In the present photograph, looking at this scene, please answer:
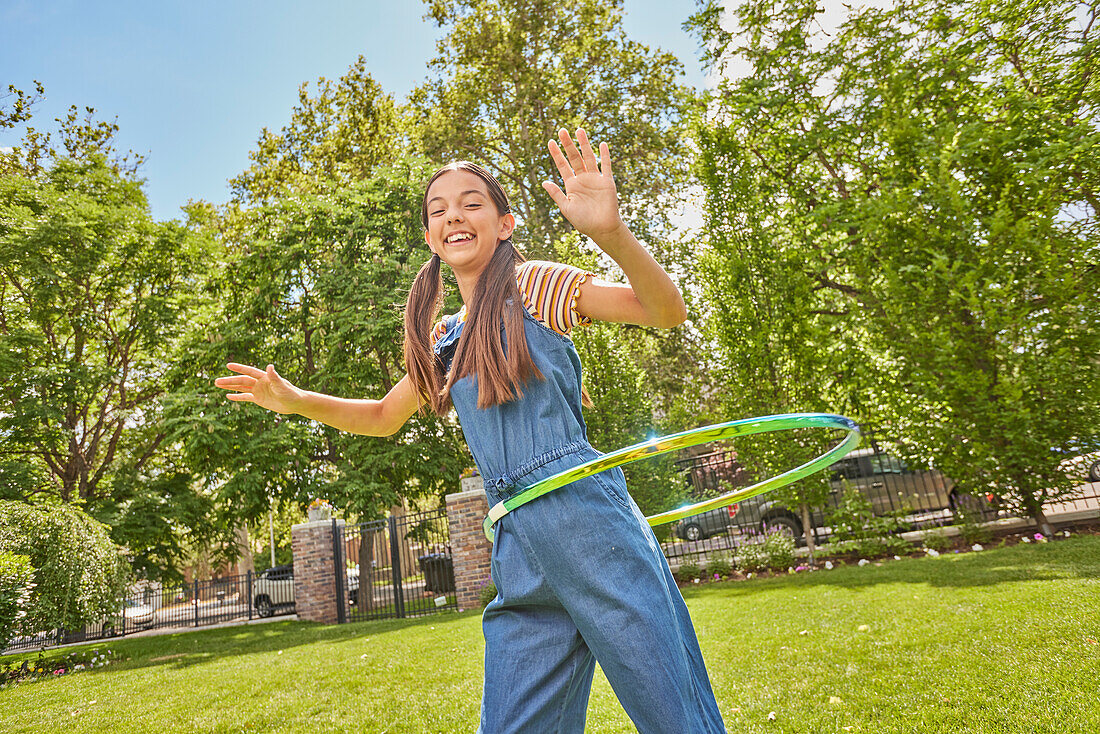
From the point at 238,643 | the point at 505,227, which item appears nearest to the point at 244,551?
the point at 238,643

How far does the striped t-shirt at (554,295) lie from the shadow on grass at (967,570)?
6528mm

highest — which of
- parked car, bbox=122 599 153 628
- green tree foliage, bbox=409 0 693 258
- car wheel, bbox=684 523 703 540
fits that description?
green tree foliage, bbox=409 0 693 258

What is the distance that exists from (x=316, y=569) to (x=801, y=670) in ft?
37.3

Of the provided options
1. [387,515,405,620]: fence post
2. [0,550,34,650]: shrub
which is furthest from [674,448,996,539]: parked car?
[0,550,34,650]: shrub

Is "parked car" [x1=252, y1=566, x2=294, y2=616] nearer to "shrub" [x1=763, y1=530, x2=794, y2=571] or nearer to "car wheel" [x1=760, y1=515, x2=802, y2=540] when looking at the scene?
"car wheel" [x1=760, y1=515, x2=802, y2=540]

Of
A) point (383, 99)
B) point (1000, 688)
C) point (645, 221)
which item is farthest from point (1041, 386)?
point (383, 99)

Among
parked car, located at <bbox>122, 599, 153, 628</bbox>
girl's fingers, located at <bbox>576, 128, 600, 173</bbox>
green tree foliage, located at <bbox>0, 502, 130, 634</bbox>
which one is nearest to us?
girl's fingers, located at <bbox>576, 128, 600, 173</bbox>

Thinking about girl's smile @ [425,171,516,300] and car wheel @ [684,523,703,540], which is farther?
car wheel @ [684,523,703,540]

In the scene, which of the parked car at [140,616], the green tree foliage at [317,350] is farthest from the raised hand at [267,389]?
the parked car at [140,616]

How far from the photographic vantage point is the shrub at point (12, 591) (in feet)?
26.7

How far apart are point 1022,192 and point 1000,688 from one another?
26.9 ft

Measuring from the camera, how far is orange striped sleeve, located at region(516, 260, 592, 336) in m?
1.61

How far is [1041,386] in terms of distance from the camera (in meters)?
8.58

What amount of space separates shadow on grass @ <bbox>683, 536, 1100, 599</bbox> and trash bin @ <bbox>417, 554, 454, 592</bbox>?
663 centimetres
